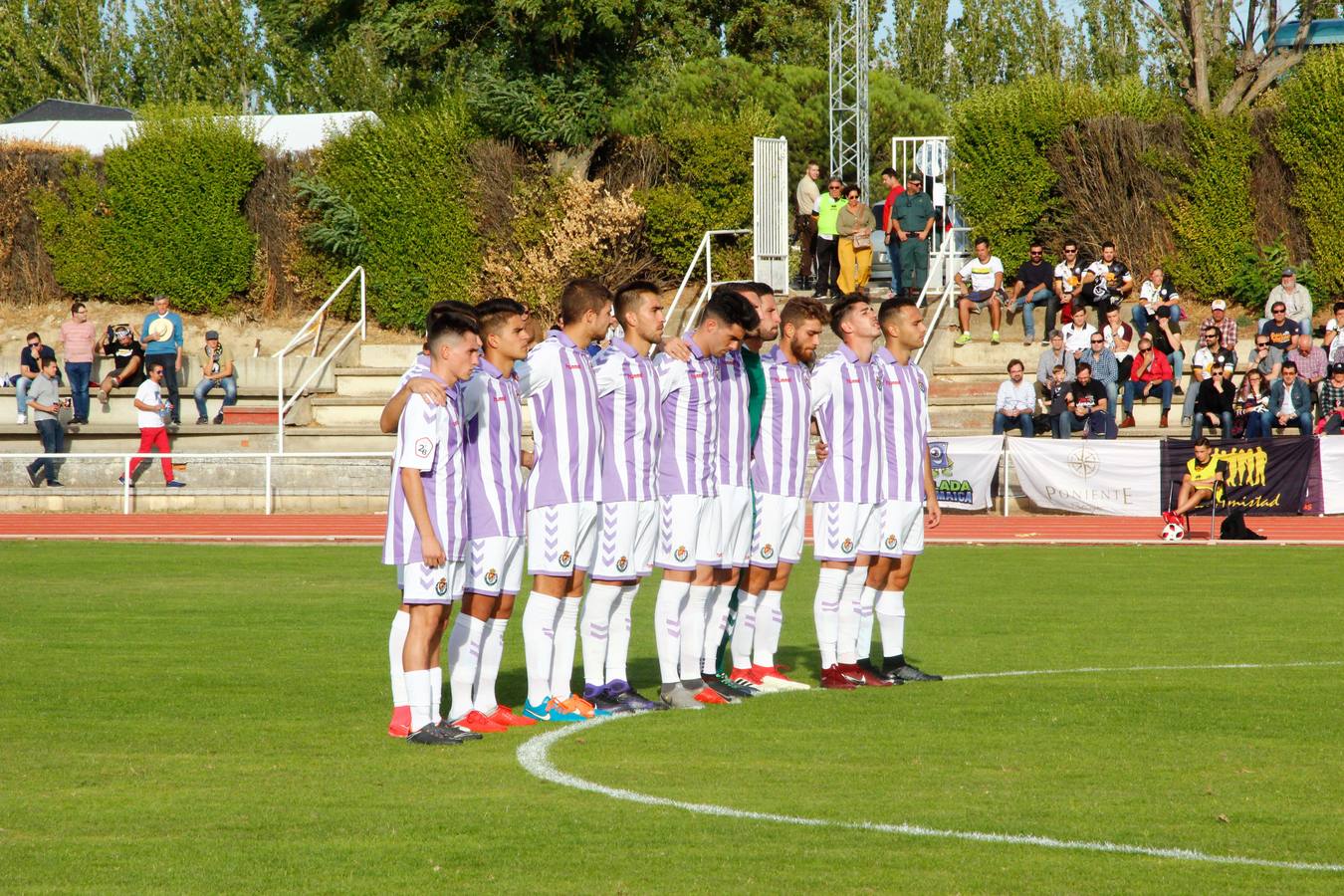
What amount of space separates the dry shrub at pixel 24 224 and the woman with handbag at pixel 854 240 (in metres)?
18.7

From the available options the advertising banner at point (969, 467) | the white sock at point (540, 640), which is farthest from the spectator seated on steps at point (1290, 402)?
the white sock at point (540, 640)

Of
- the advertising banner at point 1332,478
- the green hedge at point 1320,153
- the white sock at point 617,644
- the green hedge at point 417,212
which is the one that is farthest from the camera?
the green hedge at point 417,212

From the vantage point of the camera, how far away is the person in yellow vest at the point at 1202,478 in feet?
73.3

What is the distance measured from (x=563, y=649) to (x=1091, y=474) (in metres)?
17.0

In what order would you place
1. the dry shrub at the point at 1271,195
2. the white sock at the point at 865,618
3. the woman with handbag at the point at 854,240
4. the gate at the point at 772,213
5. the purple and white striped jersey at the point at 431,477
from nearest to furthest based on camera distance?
1. the purple and white striped jersey at the point at 431,477
2. the white sock at the point at 865,618
3. the woman with handbag at the point at 854,240
4. the dry shrub at the point at 1271,195
5. the gate at the point at 772,213

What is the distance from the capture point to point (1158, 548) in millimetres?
20594

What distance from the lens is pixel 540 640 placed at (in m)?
8.84

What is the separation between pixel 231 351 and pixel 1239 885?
110 ft

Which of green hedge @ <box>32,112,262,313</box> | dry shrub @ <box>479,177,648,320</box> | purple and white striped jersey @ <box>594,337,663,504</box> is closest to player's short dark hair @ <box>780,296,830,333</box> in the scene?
purple and white striped jersey @ <box>594,337,663,504</box>

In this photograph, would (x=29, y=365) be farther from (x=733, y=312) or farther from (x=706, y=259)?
(x=733, y=312)

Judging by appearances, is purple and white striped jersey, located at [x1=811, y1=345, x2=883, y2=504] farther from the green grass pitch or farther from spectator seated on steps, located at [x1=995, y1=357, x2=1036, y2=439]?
spectator seated on steps, located at [x1=995, y1=357, x2=1036, y2=439]

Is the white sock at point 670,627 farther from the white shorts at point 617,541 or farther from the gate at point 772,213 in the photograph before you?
the gate at point 772,213

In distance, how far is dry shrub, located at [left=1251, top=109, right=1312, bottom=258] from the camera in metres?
33.0

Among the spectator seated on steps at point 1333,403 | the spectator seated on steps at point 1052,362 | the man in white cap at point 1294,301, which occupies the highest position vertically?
the man in white cap at point 1294,301
